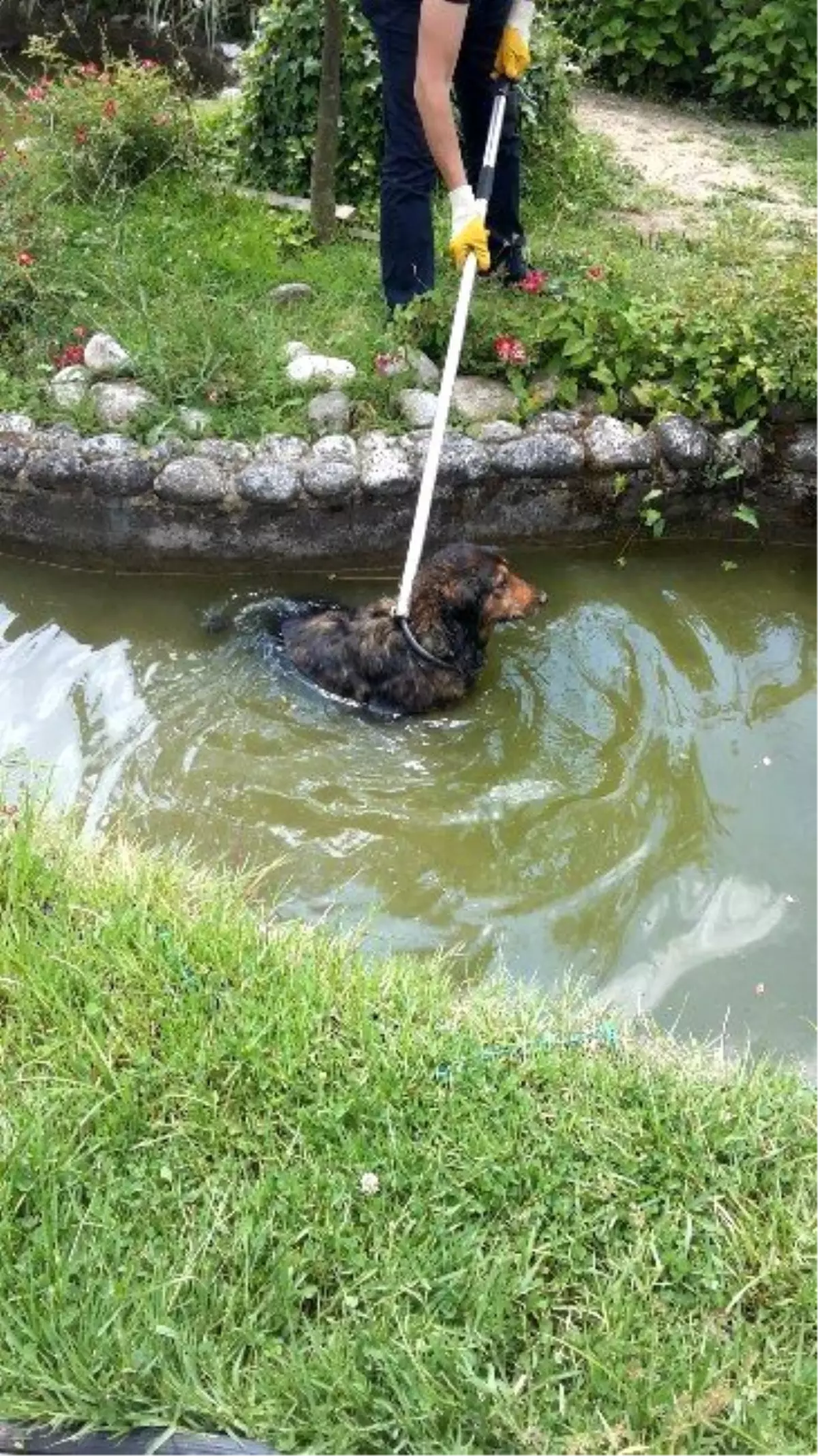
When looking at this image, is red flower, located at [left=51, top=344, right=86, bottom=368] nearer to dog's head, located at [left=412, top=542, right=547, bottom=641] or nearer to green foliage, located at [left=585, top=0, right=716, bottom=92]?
dog's head, located at [left=412, top=542, right=547, bottom=641]

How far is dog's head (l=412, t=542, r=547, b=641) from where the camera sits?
16.4 feet

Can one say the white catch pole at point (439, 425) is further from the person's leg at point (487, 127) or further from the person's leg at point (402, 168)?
the person's leg at point (487, 127)

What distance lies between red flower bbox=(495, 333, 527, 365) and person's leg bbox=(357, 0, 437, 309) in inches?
19.2

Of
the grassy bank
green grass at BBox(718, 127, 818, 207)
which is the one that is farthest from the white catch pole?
green grass at BBox(718, 127, 818, 207)

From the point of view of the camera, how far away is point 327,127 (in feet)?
23.1

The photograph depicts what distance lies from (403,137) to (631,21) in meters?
5.46

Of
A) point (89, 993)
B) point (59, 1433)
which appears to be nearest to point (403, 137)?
point (89, 993)

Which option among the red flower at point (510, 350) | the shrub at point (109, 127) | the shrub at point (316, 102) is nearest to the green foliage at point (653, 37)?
the shrub at point (316, 102)

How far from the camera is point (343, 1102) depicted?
10.5 feet

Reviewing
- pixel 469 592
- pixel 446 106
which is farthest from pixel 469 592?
pixel 446 106

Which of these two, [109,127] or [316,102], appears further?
[316,102]

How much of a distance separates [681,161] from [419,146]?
399 centimetres

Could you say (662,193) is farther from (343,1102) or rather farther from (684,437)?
(343,1102)

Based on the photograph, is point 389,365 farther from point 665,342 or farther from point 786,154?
point 786,154
